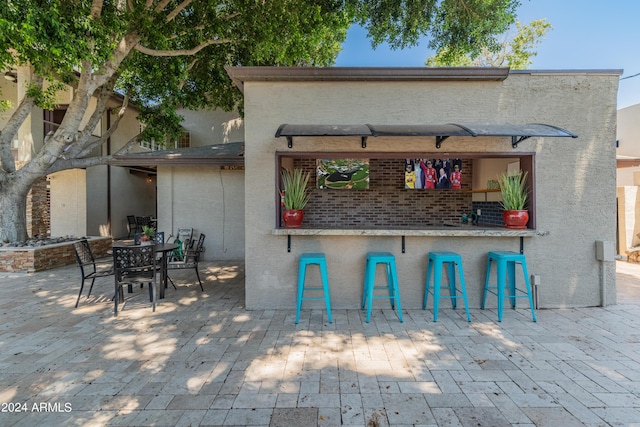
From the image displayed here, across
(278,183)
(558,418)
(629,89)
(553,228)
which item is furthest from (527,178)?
(629,89)

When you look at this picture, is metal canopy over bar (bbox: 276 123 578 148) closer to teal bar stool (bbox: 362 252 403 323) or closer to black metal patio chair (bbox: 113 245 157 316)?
teal bar stool (bbox: 362 252 403 323)

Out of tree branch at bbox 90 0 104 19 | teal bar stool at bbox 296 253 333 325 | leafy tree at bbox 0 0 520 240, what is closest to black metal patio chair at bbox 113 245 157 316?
teal bar stool at bbox 296 253 333 325

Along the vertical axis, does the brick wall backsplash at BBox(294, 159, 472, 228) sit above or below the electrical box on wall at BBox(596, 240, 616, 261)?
above

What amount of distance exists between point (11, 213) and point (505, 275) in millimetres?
9913

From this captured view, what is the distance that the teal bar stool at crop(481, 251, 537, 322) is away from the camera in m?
3.62

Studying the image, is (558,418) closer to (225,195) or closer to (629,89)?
(225,195)

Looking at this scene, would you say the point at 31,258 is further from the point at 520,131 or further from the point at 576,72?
the point at 576,72

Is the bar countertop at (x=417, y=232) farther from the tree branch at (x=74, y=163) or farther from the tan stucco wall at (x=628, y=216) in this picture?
the tree branch at (x=74, y=163)

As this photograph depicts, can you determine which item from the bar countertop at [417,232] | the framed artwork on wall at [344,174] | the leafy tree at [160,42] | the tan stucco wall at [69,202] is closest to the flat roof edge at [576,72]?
the bar countertop at [417,232]

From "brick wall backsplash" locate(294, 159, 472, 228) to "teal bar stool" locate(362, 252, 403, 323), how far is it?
2469 millimetres

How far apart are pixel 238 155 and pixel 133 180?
793cm

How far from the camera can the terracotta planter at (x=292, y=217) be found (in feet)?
13.0

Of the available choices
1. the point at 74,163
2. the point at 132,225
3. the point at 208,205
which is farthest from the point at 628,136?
the point at 132,225

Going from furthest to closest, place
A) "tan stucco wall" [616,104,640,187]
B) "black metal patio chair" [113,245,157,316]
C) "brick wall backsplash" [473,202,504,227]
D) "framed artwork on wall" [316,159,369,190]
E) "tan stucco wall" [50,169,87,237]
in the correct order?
"tan stucco wall" [50,169,87,237]
"tan stucco wall" [616,104,640,187]
"framed artwork on wall" [316,159,369,190]
"brick wall backsplash" [473,202,504,227]
"black metal patio chair" [113,245,157,316]
